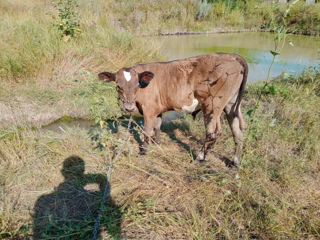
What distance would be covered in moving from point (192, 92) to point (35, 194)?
2.80 metres

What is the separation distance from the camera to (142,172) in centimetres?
339

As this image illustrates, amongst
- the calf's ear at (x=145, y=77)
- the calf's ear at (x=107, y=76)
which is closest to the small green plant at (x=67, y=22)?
the calf's ear at (x=107, y=76)

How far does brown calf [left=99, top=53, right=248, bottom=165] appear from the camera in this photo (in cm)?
346

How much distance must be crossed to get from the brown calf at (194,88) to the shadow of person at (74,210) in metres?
1.07

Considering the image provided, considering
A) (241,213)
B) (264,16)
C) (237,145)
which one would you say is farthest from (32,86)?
(264,16)

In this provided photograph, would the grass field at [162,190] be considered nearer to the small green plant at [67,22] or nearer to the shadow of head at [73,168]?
the shadow of head at [73,168]

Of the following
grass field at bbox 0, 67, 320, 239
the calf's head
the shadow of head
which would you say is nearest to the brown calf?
the calf's head

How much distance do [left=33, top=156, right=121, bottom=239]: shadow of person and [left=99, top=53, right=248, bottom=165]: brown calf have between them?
107 cm

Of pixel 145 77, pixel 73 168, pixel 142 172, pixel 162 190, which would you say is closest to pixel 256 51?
pixel 145 77

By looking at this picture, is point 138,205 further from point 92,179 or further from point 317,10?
point 317,10

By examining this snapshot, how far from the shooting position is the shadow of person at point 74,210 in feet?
8.21

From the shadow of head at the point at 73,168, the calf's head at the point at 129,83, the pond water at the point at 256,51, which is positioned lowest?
the shadow of head at the point at 73,168

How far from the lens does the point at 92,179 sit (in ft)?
11.0

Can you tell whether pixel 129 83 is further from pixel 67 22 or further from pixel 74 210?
pixel 67 22
